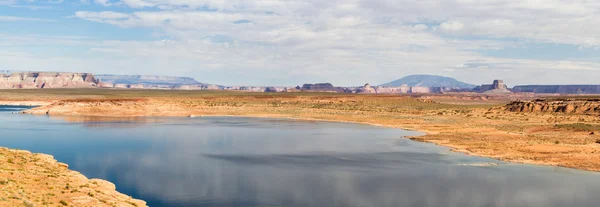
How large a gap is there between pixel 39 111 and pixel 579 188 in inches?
3587

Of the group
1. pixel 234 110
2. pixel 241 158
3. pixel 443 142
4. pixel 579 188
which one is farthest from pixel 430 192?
pixel 234 110

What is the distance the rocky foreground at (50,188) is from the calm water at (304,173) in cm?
142

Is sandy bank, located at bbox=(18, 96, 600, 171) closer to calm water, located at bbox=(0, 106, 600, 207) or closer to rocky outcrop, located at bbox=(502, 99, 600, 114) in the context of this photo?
calm water, located at bbox=(0, 106, 600, 207)

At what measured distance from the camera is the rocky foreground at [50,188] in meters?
21.0

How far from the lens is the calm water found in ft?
83.5

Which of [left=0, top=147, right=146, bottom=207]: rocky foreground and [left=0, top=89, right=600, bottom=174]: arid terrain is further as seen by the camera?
[left=0, top=89, right=600, bottom=174]: arid terrain

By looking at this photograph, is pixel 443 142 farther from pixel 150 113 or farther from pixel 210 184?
pixel 150 113

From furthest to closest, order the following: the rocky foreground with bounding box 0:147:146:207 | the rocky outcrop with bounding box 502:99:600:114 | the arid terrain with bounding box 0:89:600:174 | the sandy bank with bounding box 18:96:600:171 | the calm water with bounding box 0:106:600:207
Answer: the rocky outcrop with bounding box 502:99:600:114, the arid terrain with bounding box 0:89:600:174, the sandy bank with bounding box 18:96:600:171, the calm water with bounding box 0:106:600:207, the rocky foreground with bounding box 0:147:146:207

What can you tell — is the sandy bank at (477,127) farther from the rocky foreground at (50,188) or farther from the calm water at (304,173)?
the rocky foreground at (50,188)

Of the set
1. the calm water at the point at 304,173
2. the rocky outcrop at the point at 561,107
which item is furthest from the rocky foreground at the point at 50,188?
the rocky outcrop at the point at 561,107

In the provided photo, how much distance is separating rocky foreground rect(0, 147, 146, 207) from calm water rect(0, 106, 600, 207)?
1.42m

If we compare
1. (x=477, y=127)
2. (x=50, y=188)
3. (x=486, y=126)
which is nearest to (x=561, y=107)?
(x=486, y=126)

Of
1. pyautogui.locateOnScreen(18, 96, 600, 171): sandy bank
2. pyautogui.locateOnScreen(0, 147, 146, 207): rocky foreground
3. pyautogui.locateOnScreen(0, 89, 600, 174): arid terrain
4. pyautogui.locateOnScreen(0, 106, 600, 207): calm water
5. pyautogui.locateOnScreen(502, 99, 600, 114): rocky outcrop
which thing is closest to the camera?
pyautogui.locateOnScreen(0, 147, 146, 207): rocky foreground

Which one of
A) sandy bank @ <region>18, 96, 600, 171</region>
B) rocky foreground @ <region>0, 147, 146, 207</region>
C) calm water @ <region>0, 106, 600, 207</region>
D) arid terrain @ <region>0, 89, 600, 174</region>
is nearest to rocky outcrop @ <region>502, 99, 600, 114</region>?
arid terrain @ <region>0, 89, 600, 174</region>
